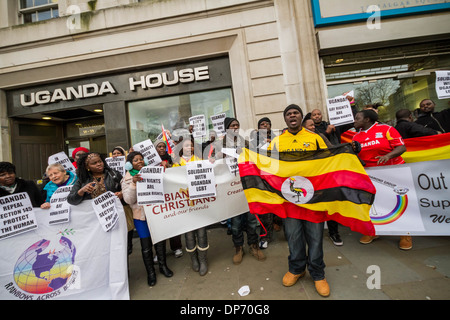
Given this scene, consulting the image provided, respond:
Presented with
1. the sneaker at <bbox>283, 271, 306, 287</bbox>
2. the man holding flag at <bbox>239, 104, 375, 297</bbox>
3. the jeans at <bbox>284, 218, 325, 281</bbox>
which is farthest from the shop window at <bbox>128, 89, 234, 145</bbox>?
the sneaker at <bbox>283, 271, 306, 287</bbox>

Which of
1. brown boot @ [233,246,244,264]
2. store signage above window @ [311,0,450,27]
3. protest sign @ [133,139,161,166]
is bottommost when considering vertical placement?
brown boot @ [233,246,244,264]

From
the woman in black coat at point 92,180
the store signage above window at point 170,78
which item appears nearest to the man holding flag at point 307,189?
the woman in black coat at point 92,180

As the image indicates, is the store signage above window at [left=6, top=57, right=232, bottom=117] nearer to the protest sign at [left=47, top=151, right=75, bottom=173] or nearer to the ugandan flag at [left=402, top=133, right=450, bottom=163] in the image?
the protest sign at [left=47, top=151, right=75, bottom=173]

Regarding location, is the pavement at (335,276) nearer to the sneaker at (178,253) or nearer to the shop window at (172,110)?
the sneaker at (178,253)

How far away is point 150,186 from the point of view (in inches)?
116

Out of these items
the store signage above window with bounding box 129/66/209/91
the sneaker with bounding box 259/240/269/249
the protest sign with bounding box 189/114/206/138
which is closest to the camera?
the sneaker with bounding box 259/240/269/249

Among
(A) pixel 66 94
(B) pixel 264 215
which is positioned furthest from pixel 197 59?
(B) pixel 264 215

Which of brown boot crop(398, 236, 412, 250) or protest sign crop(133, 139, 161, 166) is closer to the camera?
brown boot crop(398, 236, 412, 250)

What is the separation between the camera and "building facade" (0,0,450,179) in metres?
5.98

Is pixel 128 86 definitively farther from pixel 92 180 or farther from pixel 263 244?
pixel 263 244

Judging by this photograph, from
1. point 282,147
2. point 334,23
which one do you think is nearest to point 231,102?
point 334,23

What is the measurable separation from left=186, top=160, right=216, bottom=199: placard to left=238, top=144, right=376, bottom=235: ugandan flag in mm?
676

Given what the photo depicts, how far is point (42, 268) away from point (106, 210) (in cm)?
104

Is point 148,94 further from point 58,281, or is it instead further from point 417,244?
point 417,244
